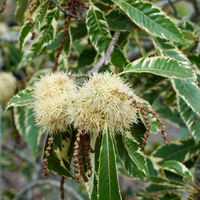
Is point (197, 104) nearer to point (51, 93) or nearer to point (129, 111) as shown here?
point (129, 111)

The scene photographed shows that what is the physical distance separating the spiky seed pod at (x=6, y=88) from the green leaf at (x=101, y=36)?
80cm

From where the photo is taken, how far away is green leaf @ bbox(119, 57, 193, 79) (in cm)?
65

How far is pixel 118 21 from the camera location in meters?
0.99

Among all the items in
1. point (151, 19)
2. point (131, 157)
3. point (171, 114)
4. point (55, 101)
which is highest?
point (151, 19)

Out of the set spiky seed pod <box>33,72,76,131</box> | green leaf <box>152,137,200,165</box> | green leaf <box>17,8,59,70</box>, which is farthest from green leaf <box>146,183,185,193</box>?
green leaf <box>17,8,59,70</box>

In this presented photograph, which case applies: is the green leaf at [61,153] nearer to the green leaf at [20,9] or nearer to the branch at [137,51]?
the green leaf at [20,9]

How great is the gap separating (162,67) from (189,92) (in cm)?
20

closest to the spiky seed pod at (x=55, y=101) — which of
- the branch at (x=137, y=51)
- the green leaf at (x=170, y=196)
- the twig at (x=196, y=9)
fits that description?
the green leaf at (x=170, y=196)

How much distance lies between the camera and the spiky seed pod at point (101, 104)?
61 cm

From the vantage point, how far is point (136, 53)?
1.62 metres

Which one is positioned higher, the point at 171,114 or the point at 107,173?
the point at 107,173

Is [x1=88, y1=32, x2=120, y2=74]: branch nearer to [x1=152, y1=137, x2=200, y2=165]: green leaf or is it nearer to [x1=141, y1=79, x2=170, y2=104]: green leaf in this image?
[x1=141, y1=79, x2=170, y2=104]: green leaf

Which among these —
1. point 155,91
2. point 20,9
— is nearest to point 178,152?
point 155,91

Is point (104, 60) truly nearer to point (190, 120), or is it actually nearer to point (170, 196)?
point (190, 120)
